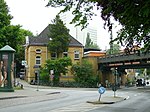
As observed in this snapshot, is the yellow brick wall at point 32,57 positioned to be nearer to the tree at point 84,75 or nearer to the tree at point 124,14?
the tree at point 84,75

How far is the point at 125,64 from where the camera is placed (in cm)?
7569

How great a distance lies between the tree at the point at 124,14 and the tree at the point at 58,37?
64877 millimetres

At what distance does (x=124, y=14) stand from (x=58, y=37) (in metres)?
69.8

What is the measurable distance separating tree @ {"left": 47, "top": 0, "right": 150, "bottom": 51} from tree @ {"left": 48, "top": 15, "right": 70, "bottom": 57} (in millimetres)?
64877

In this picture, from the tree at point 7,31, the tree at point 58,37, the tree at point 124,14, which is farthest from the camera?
the tree at point 58,37

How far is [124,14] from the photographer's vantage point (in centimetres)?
1109

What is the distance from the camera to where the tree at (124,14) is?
34.7ft

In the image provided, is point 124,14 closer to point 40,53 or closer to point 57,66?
point 57,66

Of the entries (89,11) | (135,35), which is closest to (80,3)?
(89,11)

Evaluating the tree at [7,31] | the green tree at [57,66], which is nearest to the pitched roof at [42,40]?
the green tree at [57,66]

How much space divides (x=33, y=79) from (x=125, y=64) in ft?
69.8

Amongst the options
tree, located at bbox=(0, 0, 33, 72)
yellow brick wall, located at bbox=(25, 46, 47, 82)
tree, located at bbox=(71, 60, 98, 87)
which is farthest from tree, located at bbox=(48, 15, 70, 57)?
tree, located at bbox=(0, 0, 33, 72)

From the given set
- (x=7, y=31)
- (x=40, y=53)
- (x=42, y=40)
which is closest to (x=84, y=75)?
(x=40, y=53)

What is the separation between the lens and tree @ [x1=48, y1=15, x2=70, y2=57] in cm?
8044
